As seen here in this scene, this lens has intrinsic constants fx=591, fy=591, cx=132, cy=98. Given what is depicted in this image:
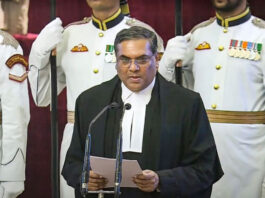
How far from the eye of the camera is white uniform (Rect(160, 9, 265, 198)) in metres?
2.94

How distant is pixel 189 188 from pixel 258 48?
1051 millimetres

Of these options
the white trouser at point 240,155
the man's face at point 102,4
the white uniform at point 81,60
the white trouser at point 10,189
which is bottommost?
the white trouser at point 10,189

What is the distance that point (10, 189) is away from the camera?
10.2 ft

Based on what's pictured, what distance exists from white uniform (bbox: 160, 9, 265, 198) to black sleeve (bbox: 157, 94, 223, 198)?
0.72 metres

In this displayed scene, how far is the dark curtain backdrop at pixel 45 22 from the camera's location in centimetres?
343

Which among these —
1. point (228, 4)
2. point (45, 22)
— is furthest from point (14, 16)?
point (228, 4)

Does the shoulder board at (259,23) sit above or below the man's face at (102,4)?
below

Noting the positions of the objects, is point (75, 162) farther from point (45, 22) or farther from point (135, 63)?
point (45, 22)

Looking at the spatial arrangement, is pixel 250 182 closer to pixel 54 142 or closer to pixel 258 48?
pixel 258 48

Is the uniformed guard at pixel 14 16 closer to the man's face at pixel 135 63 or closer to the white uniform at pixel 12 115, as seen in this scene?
the white uniform at pixel 12 115

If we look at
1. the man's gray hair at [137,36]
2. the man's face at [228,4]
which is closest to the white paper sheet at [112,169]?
the man's gray hair at [137,36]

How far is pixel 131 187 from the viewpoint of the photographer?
2.17m

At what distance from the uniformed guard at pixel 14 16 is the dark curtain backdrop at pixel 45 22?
37mm

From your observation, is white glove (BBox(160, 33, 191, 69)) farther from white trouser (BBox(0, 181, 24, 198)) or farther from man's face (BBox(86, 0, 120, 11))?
white trouser (BBox(0, 181, 24, 198))
